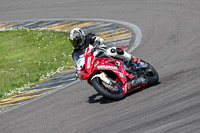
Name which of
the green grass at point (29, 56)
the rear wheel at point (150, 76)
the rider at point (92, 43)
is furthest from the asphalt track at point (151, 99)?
the green grass at point (29, 56)

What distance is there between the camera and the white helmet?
8.91 metres

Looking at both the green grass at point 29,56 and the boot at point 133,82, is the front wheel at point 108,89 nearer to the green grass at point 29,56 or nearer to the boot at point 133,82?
the boot at point 133,82

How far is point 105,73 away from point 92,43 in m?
0.74

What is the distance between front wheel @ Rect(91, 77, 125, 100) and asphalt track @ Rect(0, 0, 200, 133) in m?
0.17

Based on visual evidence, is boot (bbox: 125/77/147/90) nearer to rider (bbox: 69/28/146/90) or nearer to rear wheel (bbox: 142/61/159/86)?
rider (bbox: 69/28/146/90)

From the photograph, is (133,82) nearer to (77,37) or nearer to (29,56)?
(77,37)

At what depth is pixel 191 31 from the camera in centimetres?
1348

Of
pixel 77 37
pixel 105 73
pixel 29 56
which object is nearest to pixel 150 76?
pixel 105 73

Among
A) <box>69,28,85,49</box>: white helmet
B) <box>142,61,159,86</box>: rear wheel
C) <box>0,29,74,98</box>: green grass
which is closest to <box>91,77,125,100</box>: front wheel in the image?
<box>142,61,159,86</box>: rear wheel

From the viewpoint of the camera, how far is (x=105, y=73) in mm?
8797

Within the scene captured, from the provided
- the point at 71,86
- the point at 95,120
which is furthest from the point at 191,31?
the point at 95,120

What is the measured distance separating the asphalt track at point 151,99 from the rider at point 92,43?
282 mm

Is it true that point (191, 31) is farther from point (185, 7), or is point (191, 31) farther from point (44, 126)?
point (44, 126)

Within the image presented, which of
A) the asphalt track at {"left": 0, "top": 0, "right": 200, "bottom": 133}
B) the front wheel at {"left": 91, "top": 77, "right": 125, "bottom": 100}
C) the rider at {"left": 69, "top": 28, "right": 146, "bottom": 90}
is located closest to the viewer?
the asphalt track at {"left": 0, "top": 0, "right": 200, "bottom": 133}
